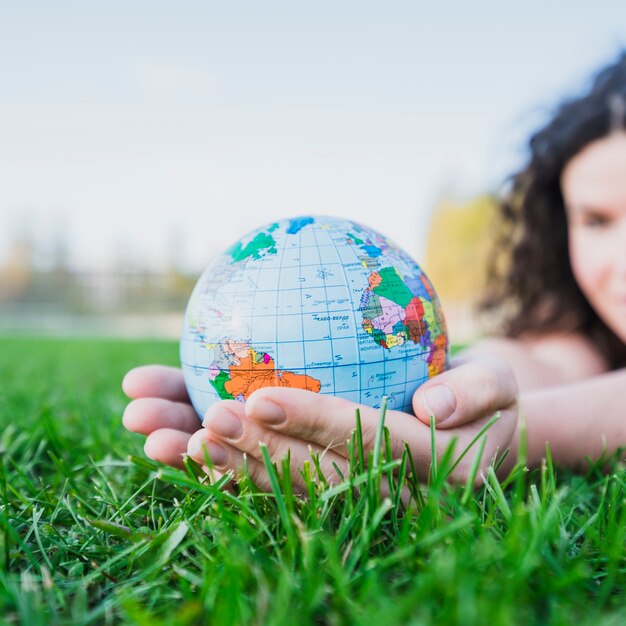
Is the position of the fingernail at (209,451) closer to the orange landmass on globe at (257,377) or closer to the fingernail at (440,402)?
the orange landmass on globe at (257,377)

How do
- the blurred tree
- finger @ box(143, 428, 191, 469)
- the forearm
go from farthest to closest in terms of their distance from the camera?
the blurred tree < the forearm < finger @ box(143, 428, 191, 469)

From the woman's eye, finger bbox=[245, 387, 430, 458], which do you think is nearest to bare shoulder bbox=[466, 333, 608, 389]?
the woman's eye

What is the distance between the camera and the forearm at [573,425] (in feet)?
6.99

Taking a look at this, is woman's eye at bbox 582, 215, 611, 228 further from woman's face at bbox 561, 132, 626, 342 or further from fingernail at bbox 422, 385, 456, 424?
fingernail at bbox 422, 385, 456, 424

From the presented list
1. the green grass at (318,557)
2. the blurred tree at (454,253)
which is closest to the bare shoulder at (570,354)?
the green grass at (318,557)

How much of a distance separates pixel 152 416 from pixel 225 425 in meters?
0.45

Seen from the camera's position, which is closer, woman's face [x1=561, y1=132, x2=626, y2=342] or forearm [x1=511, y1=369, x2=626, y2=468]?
forearm [x1=511, y1=369, x2=626, y2=468]

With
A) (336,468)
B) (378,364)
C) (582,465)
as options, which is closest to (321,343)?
(378,364)

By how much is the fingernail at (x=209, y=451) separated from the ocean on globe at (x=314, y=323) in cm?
17

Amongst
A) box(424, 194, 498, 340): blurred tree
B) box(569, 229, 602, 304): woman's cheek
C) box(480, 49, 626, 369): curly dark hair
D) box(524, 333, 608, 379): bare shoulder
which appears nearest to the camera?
box(569, 229, 602, 304): woman's cheek

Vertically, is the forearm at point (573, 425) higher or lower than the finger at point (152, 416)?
lower

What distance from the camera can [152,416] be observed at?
1.87 meters

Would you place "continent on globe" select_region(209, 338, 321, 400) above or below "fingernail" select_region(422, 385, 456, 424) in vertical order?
above

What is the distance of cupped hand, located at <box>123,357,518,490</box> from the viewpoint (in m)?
1.50
